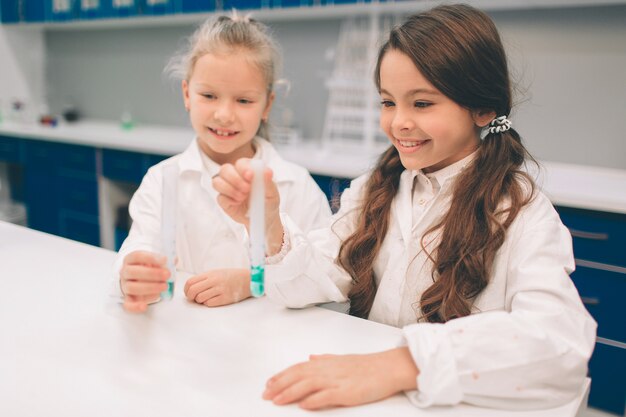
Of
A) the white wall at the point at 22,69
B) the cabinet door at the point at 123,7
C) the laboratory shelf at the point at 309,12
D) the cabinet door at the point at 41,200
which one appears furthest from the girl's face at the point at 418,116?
the white wall at the point at 22,69

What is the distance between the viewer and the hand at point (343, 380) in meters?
0.72

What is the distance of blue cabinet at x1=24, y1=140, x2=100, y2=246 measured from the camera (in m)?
3.33

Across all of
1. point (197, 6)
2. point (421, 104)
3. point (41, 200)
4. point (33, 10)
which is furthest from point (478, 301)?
point (33, 10)

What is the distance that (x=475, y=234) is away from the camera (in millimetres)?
1024

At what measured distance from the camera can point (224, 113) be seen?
134 centimetres

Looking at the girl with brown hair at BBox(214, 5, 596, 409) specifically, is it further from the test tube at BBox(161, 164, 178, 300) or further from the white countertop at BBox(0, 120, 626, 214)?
the white countertop at BBox(0, 120, 626, 214)

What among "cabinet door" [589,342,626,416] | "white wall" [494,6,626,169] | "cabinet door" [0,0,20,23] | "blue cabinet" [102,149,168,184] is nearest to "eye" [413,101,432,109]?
"cabinet door" [589,342,626,416]

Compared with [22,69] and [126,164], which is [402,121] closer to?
[126,164]

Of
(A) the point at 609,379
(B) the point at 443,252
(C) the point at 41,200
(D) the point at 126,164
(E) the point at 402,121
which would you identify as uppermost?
(E) the point at 402,121

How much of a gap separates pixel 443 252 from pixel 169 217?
547mm

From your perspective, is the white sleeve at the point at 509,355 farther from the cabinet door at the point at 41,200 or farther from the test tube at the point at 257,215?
the cabinet door at the point at 41,200

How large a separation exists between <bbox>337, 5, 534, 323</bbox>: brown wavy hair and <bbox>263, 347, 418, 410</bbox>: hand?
29 cm

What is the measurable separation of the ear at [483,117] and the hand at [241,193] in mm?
440

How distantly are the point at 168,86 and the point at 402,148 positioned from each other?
119 inches
